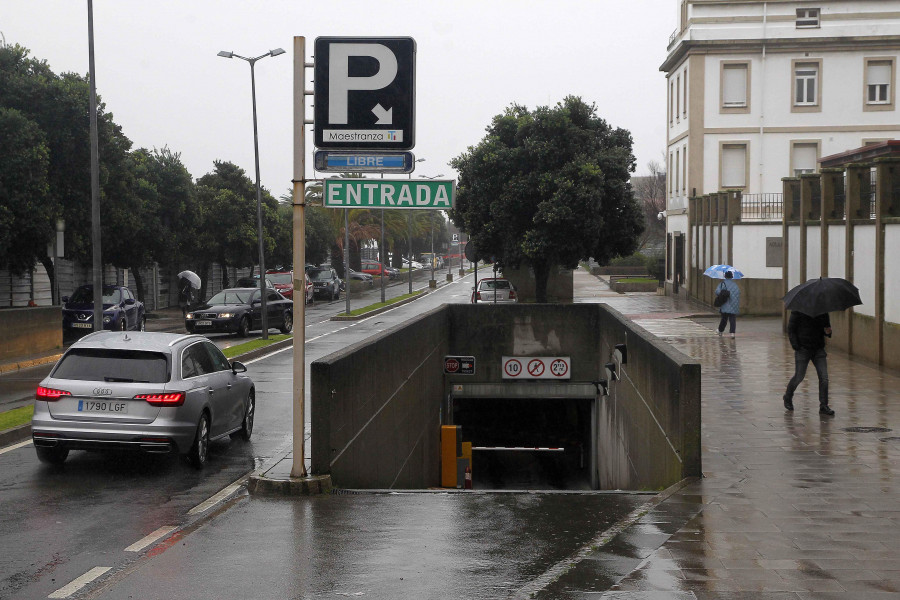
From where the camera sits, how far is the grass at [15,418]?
44.8 ft

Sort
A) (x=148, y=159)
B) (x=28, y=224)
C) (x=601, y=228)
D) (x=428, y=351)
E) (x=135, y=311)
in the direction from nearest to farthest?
1. (x=428, y=351)
2. (x=28, y=224)
3. (x=135, y=311)
4. (x=601, y=228)
5. (x=148, y=159)

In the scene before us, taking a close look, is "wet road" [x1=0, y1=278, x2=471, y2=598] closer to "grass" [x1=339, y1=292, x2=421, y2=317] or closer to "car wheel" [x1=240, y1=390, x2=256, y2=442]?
"car wheel" [x1=240, y1=390, x2=256, y2=442]

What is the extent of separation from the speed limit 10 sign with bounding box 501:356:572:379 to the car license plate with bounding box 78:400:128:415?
17013 mm

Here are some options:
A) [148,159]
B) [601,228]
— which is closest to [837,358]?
[601,228]

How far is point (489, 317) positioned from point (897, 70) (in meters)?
27.6

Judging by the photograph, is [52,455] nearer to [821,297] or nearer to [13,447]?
[13,447]

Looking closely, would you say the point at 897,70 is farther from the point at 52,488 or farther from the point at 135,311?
the point at 52,488

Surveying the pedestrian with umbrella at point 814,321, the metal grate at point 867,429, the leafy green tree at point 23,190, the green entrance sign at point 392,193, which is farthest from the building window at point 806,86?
the green entrance sign at point 392,193

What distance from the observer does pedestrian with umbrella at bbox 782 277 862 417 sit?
1384 cm

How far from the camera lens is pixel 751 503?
350 inches

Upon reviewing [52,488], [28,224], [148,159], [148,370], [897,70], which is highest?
[897,70]

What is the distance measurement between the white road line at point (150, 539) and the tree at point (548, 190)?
3121cm

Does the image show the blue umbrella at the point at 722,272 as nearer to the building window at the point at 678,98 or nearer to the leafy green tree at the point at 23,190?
the leafy green tree at the point at 23,190

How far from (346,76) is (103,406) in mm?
4215
